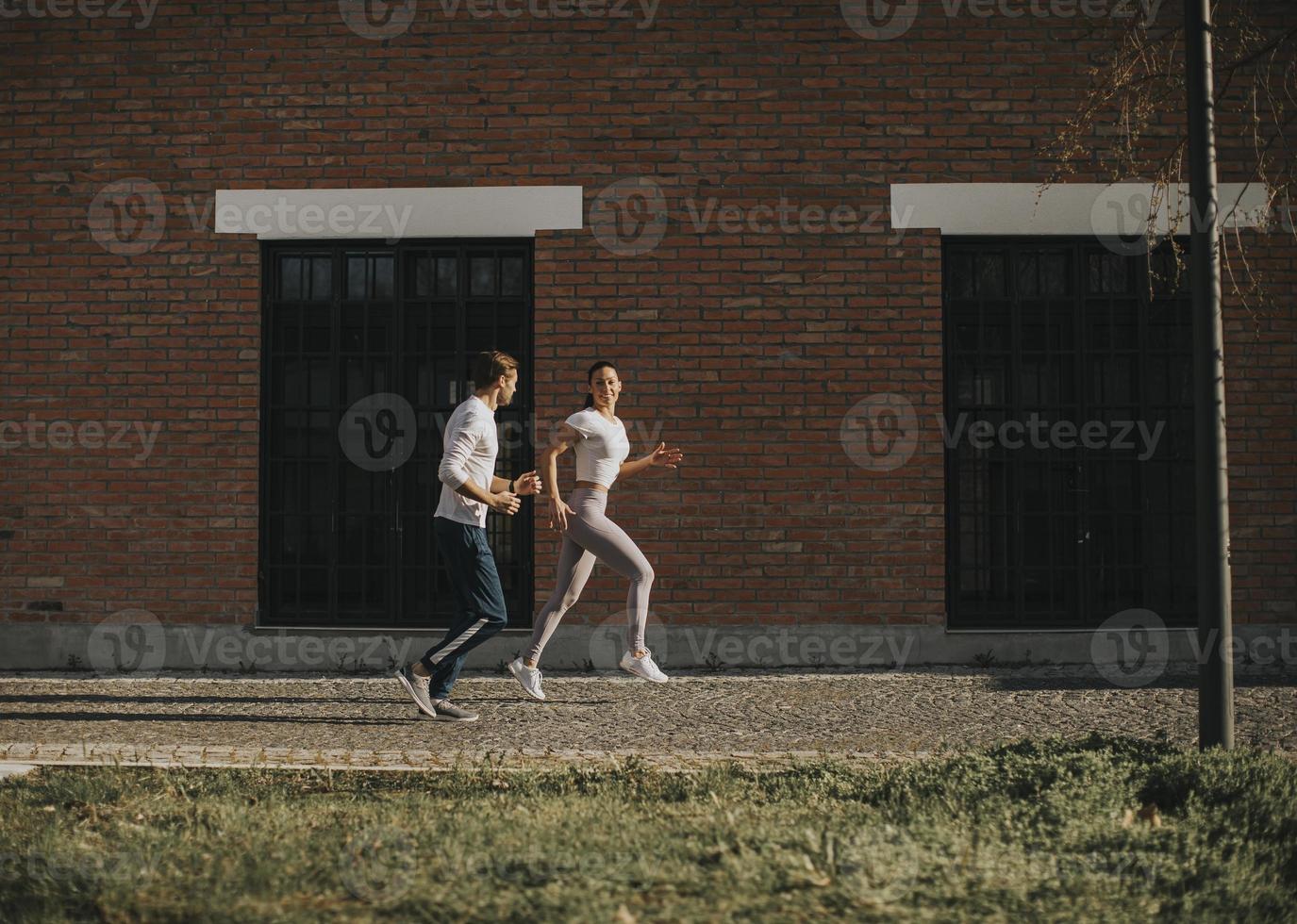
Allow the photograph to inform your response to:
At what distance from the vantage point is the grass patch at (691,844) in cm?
320

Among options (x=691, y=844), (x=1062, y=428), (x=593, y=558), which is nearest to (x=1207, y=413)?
(x=691, y=844)

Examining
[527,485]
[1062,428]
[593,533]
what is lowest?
[593,533]

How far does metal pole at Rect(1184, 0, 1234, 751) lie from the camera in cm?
446

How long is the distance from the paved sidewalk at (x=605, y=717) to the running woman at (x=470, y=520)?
0.90 ft

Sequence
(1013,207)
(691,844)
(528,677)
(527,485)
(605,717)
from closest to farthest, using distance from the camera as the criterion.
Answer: (691,844), (527,485), (605,717), (528,677), (1013,207)

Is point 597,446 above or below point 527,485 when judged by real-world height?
above

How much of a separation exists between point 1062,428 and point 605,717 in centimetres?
440

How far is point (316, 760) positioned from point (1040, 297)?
6.32m

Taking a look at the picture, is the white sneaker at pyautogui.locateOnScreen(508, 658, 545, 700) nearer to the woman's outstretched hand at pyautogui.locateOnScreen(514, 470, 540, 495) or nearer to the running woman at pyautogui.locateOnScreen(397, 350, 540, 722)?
the running woman at pyautogui.locateOnScreen(397, 350, 540, 722)

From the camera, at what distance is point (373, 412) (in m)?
8.89

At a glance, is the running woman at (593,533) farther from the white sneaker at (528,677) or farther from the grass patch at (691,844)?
the grass patch at (691,844)

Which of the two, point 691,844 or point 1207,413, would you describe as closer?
point 691,844

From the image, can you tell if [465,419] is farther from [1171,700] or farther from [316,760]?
[1171,700]

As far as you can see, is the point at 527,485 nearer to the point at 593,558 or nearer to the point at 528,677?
the point at 593,558
